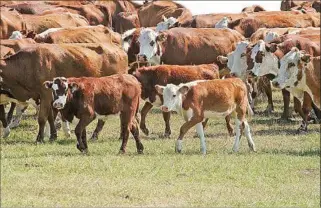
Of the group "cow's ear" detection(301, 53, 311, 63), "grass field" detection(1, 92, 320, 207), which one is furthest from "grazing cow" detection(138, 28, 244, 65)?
"cow's ear" detection(301, 53, 311, 63)

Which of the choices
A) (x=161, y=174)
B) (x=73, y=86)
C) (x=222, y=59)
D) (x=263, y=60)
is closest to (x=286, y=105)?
(x=263, y=60)

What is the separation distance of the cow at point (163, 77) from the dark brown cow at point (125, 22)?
20615 mm

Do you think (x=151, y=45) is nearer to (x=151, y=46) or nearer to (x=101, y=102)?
(x=151, y=46)

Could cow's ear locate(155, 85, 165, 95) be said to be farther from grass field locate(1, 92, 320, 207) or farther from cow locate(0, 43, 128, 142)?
cow locate(0, 43, 128, 142)

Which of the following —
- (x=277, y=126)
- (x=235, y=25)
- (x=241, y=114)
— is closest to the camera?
(x=241, y=114)

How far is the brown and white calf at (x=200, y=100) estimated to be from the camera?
16.5m

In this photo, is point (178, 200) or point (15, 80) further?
point (15, 80)

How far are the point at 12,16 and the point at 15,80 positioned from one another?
1152 centimetres

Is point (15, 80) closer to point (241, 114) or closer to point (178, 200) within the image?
point (241, 114)

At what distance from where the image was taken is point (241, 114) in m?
17.1

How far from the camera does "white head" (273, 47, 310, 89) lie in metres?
17.9

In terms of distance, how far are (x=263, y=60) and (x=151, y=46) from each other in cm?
291

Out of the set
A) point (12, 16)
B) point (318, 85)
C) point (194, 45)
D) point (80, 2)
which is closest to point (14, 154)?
point (318, 85)

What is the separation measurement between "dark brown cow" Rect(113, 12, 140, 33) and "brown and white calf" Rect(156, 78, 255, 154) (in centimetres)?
2293
